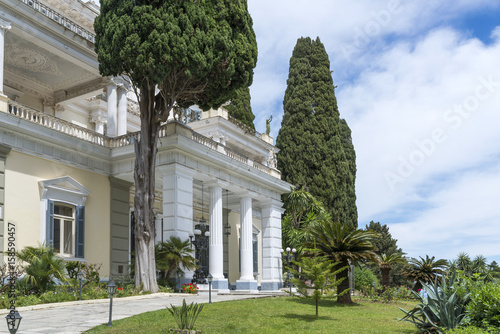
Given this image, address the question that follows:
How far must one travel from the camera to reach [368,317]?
46.6 ft

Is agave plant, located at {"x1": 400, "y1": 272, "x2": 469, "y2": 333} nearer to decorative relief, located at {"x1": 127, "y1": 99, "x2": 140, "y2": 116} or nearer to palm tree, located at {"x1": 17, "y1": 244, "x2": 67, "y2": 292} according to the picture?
palm tree, located at {"x1": 17, "y1": 244, "x2": 67, "y2": 292}

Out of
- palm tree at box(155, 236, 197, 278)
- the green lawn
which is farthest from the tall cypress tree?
the green lawn

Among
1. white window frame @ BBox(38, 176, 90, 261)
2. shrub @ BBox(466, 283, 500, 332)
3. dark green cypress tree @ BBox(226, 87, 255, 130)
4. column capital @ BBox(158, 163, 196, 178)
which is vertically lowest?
shrub @ BBox(466, 283, 500, 332)

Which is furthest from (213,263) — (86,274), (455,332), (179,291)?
(455,332)

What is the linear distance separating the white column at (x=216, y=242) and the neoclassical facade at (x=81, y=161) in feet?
0.15

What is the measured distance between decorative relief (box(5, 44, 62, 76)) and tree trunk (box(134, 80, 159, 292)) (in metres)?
5.74

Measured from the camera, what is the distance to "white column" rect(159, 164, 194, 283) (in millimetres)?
20719

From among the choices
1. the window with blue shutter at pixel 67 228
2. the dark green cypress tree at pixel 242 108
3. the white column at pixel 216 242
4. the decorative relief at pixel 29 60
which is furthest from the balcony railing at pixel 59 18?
the dark green cypress tree at pixel 242 108

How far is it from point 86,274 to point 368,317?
9.85 meters

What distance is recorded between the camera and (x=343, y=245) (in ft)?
58.0

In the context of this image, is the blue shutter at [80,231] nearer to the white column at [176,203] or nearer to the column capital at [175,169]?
Answer: the white column at [176,203]

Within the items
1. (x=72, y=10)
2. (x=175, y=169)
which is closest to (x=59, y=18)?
(x=72, y=10)

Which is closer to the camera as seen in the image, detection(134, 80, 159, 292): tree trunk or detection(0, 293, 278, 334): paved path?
detection(0, 293, 278, 334): paved path

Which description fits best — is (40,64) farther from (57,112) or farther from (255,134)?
(255,134)
